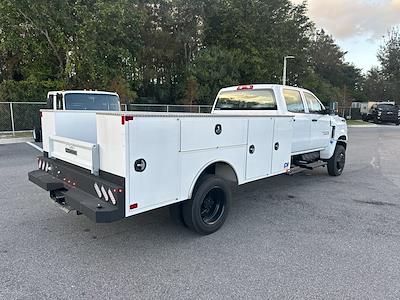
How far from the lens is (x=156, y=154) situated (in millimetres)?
3438

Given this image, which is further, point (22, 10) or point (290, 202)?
point (22, 10)

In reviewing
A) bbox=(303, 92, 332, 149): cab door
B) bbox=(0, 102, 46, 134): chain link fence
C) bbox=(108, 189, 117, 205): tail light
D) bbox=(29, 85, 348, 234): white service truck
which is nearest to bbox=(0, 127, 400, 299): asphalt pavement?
bbox=(29, 85, 348, 234): white service truck

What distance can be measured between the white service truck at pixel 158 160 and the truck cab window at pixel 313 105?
121 centimetres

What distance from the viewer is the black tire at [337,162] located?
312 inches

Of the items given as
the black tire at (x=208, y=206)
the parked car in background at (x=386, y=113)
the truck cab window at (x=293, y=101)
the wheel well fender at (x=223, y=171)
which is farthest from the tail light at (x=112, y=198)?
the parked car in background at (x=386, y=113)

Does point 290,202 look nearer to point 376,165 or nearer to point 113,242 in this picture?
point 113,242

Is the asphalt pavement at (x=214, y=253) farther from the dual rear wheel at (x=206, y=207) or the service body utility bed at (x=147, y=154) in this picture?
the service body utility bed at (x=147, y=154)

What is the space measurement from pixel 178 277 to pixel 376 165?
29.1ft

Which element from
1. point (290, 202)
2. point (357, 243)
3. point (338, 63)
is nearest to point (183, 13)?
point (290, 202)

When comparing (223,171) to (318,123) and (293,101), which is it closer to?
(293,101)

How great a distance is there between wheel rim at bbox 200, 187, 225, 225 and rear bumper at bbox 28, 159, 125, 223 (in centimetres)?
143

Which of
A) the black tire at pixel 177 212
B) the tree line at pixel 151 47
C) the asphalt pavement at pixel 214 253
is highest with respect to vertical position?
the tree line at pixel 151 47

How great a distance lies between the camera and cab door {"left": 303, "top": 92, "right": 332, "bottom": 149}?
7.00 metres

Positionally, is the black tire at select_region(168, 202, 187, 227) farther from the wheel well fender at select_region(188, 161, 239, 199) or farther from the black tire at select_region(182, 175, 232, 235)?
the wheel well fender at select_region(188, 161, 239, 199)
